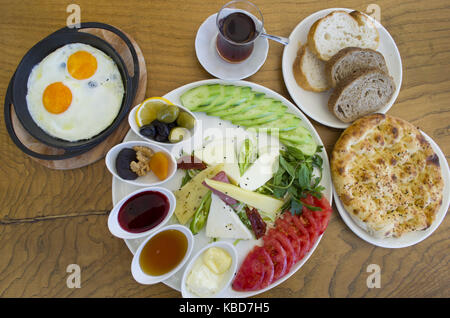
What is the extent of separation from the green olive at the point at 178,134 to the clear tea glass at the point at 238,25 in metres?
0.67

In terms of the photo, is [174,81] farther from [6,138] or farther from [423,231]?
[423,231]

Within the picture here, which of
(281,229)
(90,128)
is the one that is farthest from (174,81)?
(281,229)

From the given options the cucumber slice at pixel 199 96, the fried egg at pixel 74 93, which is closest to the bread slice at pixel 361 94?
the cucumber slice at pixel 199 96

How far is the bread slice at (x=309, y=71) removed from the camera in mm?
2320

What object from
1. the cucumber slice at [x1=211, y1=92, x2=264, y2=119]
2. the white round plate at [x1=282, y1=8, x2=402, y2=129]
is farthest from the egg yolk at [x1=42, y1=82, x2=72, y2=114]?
the white round plate at [x1=282, y1=8, x2=402, y2=129]

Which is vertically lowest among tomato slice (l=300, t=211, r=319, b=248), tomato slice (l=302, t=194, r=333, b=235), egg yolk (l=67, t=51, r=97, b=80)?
tomato slice (l=300, t=211, r=319, b=248)

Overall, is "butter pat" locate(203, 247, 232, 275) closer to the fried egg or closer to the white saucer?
the fried egg

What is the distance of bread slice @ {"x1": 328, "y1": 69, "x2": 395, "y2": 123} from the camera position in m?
2.22

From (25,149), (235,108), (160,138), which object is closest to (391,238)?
(235,108)

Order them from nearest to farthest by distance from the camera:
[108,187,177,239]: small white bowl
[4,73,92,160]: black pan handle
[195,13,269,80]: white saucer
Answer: [108,187,177,239]: small white bowl < [4,73,92,160]: black pan handle < [195,13,269,80]: white saucer

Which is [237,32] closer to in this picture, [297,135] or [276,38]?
[276,38]

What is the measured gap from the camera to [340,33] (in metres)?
2.38

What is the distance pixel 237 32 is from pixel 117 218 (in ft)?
5.02

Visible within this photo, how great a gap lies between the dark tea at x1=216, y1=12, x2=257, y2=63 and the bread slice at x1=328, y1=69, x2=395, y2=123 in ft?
2.44
